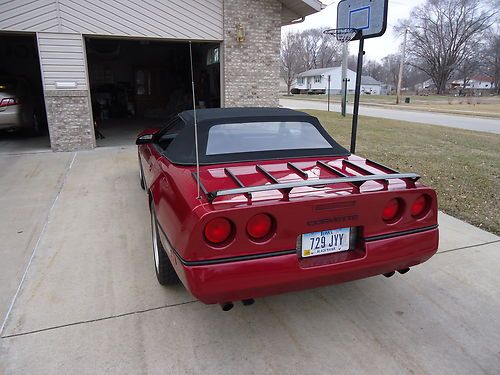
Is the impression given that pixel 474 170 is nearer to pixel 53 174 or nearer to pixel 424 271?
pixel 424 271

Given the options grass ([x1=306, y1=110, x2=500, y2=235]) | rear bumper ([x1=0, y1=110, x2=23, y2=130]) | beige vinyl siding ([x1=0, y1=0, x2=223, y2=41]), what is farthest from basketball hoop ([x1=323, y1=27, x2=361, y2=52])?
rear bumper ([x1=0, y1=110, x2=23, y2=130])

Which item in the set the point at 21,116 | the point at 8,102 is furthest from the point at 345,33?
the point at 21,116

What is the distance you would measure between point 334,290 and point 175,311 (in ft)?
4.09

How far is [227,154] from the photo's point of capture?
2.96 meters

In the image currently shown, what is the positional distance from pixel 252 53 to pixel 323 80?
70769 mm

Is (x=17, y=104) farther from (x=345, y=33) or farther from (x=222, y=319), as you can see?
(x=222, y=319)

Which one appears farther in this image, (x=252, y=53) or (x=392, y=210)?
(x=252, y=53)

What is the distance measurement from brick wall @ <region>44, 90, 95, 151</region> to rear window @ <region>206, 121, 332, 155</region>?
6488 millimetres

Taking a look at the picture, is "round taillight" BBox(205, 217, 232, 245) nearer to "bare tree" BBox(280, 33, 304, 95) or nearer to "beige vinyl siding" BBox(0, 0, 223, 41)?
"beige vinyl siding" BBox(0, 0, 223, 41)

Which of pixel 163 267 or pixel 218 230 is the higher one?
pixel 218 230

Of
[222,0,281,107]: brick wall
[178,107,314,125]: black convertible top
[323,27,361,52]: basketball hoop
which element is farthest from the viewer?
[222,0,281,107]: brick wall

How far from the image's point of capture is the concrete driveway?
2238mm

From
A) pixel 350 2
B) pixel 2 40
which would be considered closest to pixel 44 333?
pixel 350 2

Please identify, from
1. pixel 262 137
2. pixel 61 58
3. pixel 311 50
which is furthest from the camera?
pixel 311 50
